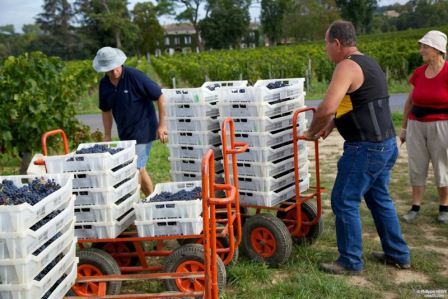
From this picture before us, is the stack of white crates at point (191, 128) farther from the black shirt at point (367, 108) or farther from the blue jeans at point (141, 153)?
the black shirt at point (367, 108)

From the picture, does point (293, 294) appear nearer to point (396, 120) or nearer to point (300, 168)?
point (300, 168)

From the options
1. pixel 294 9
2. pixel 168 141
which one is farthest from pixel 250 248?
pixel 294 9

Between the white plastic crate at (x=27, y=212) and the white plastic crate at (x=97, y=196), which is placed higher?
the white plastic crate at (x=27, y=212)

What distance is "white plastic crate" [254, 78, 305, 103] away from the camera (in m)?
4.65

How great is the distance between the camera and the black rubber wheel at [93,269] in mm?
4145

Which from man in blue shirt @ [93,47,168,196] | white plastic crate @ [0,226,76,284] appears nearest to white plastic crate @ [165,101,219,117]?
man in blue shirt @ [93,47,168,196]

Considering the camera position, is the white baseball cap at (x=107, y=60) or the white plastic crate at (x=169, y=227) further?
the white baseball cap at (x=107, y=60)

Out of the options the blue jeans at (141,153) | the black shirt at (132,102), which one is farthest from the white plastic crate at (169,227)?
the black shirt at (132,102)

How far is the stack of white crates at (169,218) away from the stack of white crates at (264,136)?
0.80 m

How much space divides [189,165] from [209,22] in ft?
277

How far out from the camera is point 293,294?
415 centimetres

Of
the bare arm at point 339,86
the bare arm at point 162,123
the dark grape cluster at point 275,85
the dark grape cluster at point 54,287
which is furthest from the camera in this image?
the bare arm at point 162,123

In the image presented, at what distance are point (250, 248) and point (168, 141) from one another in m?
1.42

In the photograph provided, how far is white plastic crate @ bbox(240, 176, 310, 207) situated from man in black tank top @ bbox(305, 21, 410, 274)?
22.6 inches
